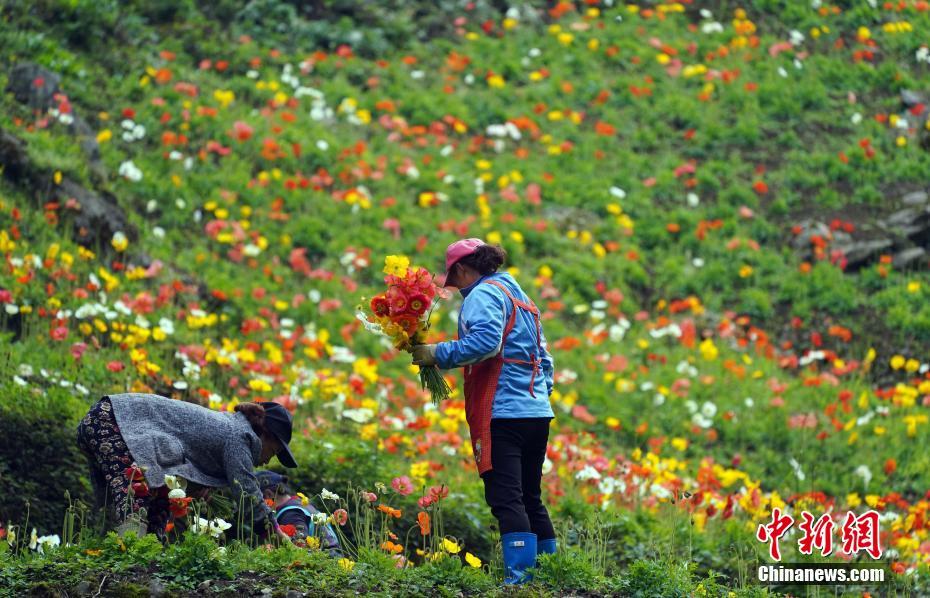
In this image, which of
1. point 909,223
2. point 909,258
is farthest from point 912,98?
point 909,258

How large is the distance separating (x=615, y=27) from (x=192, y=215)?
7.36 meters

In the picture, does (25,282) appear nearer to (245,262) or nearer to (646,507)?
(245,262)

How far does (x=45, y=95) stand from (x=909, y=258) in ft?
29.0

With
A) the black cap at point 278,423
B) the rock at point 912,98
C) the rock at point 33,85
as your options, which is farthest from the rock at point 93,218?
the rock at point 912,98

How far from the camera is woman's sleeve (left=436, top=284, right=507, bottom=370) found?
5402 mm

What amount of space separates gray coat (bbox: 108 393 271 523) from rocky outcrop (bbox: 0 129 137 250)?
14.8 feet

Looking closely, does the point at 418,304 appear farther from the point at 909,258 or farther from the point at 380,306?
Answer: the point at 909,258

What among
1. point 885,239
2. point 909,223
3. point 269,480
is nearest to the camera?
point 269,480

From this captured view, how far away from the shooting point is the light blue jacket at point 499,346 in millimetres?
5418

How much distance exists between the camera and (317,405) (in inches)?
352

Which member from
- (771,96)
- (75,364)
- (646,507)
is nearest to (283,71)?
(771,96)

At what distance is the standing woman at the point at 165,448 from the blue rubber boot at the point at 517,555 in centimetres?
113

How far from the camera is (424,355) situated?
5582 millimetres

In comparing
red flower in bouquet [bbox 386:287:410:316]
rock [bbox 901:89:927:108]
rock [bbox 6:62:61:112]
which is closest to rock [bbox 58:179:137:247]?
rock [bbox 6:62:61:112]
